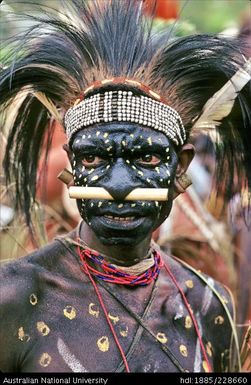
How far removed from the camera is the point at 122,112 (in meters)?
4.28

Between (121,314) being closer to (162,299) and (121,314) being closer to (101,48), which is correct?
(162,299)

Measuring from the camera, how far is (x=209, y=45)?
4.56m

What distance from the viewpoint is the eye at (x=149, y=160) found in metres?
4.30

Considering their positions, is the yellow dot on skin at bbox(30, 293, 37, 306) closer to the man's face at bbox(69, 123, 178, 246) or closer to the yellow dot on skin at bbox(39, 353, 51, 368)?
the yellow dot on skin at bbox(39, 353, 51, 368)

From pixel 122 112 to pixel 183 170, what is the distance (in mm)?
502

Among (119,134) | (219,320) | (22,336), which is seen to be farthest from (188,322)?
(119,134)

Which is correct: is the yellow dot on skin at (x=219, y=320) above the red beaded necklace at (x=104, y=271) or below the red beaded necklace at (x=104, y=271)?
below

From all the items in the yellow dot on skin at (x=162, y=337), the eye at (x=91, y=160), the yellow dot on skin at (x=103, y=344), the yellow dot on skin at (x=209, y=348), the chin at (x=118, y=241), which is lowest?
the yellow dot on skin at (x=209, y=348)

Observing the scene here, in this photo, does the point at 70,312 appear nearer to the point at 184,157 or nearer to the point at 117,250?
the point at 117,250

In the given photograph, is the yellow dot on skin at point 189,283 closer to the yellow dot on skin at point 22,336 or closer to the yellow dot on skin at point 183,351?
the yellow dot on skin at point 183,351

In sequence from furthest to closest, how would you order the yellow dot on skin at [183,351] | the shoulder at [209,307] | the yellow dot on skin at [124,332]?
the shoulder at [209,307] → the yellow dot on skin at [183,351] → the yellow dot on skin at [124,332]

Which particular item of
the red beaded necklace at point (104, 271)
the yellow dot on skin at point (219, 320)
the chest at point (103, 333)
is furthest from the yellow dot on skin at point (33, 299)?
the yellow dot on skin at point (219, 320)

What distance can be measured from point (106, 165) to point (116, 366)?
833mm
